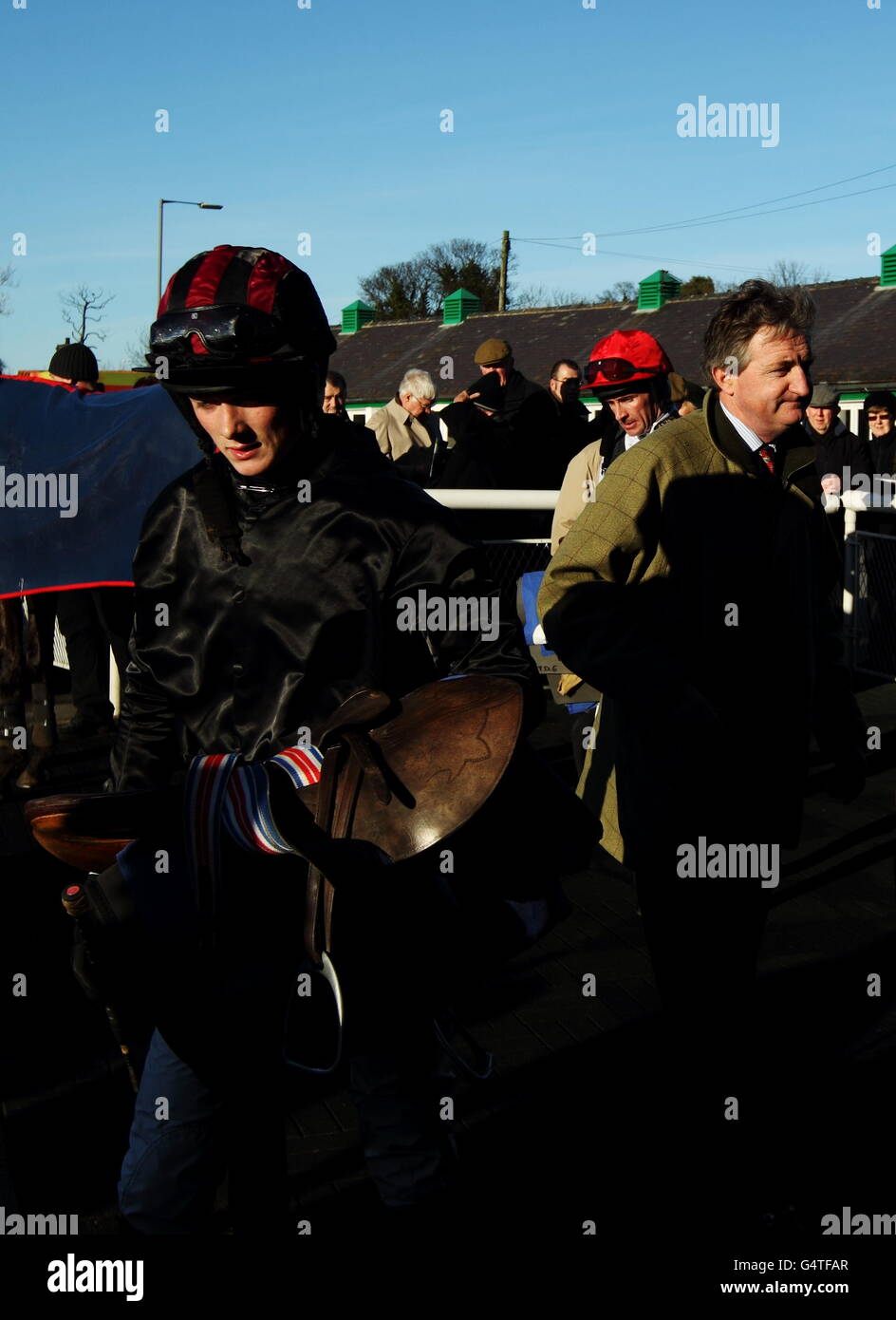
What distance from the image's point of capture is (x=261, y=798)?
221cm

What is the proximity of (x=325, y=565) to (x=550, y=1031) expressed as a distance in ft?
8.83

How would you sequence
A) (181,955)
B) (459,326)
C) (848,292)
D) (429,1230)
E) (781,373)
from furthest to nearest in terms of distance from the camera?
1. (459,326)
2. (848,292)
3. (781,373)
4. (429,1230)
5. (181,955)

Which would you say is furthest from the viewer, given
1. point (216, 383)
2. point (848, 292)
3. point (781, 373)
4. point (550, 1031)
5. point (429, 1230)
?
point (848, 292)

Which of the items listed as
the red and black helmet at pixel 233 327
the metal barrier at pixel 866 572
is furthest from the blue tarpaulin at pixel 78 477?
the red and black helmet at pixel 233 327

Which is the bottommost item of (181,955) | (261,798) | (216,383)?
(181,955)

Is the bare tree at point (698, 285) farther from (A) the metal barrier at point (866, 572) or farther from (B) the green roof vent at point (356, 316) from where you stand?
(A) the metal barrier at point (866, 572)

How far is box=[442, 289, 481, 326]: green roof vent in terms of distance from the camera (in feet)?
182

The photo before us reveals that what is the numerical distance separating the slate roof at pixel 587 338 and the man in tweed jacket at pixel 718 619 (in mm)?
30420

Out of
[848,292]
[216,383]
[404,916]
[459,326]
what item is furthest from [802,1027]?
[459,326]

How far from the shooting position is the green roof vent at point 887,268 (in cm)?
4069

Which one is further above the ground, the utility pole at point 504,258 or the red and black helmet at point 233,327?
the utility pole at point 504,258

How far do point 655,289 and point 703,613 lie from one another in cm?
4634

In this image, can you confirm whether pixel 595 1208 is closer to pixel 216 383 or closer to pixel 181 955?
pixel 181 955
